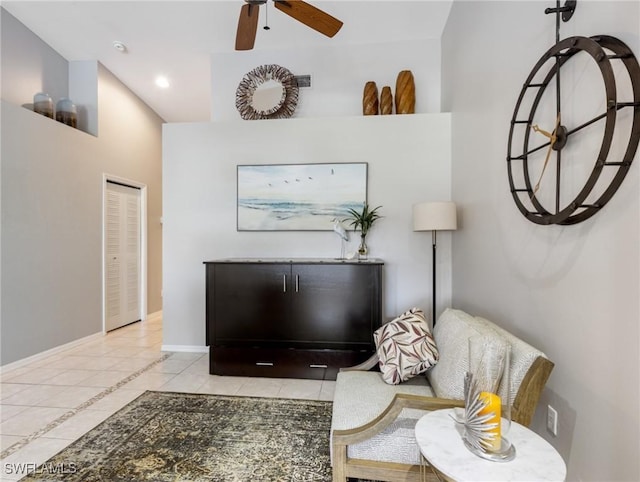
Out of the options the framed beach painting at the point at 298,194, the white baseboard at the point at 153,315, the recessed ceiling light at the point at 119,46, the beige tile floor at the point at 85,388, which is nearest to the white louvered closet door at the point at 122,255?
the white baseboard at the point at 153,315

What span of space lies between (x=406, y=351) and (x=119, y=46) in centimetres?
461

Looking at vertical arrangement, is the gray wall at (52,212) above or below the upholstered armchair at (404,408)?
above

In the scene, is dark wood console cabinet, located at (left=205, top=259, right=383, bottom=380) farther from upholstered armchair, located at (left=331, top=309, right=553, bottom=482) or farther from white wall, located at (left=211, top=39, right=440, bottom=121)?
white wall, located at (left=211, top=39, right=440, bottom=121)

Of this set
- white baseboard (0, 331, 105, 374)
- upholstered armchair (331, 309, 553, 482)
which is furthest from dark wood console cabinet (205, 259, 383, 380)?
white baseboard (0, 331, 105, 374)

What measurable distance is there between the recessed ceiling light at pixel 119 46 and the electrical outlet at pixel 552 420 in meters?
5.20

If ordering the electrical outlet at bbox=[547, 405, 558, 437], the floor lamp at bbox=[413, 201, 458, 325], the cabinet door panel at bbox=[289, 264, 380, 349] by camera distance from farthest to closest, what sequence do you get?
the cabinet door panel at bbox=[289, 264, 380, 349] < the floor lamp at bbox=[413, 201, 458, 325] < the electrical outlet at bbox=[547, 405, 558, 437]

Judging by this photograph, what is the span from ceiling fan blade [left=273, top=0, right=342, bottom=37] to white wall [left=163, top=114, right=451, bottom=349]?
1183mm

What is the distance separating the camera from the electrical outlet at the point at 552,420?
1.45m

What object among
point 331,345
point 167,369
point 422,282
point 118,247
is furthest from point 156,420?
point 118,247

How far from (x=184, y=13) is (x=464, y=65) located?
283 centimetres

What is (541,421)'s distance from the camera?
1570 mm

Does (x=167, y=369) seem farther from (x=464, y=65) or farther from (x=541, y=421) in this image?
(x=464, y=65)

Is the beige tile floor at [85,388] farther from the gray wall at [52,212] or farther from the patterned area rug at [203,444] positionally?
the gray wall at [52,212]

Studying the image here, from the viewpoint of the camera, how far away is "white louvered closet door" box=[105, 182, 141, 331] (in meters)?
4.52
